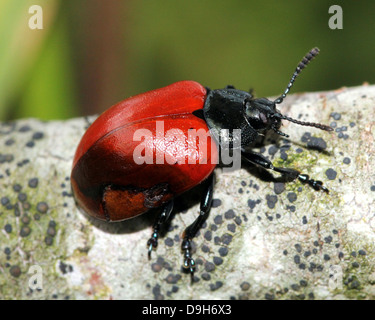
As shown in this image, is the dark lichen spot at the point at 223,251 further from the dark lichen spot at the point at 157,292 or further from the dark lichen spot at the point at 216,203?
the dark lichen spot at the point at 157,292

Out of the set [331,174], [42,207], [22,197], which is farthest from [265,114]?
[22,197]

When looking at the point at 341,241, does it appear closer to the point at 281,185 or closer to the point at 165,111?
the point at 281,185

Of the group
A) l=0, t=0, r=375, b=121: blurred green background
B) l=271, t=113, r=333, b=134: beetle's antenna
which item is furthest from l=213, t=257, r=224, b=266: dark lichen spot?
l=0, t=0, r=375, b=121: blurred green background

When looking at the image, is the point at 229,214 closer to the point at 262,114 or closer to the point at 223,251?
the point at 223,251

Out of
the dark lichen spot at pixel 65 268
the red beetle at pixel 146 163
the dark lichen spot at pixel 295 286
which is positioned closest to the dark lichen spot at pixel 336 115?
the red beetle at pixel 146 163

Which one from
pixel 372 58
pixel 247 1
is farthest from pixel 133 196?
pixel 372 58

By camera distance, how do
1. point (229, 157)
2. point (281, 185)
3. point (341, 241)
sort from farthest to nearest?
point (229, 157) < point (281, 185) < point (341, 241)

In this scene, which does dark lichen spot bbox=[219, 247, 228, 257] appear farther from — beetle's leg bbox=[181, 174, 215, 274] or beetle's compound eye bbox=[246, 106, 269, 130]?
beetle's compound eye bbox=[246, 106, 269, 130]
